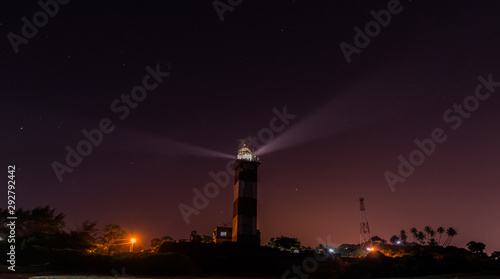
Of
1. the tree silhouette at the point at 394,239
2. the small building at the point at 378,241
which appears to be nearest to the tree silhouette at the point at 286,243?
the small building at the point at 378,241

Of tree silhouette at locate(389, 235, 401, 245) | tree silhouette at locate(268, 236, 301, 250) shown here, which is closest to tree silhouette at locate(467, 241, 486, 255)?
tree silhouette at locate(389, 235, 401, 245)

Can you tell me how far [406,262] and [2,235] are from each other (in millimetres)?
45426

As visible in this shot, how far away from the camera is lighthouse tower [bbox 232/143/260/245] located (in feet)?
150

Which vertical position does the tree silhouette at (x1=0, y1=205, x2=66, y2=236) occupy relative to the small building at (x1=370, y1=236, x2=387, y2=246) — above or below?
below

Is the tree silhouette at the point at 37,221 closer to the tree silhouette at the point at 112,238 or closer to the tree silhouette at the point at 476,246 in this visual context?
the tree silhouette at the point at 112,238

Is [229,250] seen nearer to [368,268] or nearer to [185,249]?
[185,249]

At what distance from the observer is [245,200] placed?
47.5 m

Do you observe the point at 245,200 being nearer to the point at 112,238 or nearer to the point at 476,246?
the point at 112,238

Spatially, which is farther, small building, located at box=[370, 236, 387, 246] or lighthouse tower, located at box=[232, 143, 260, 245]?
small building, located at box=[370, 236, 387, 246]

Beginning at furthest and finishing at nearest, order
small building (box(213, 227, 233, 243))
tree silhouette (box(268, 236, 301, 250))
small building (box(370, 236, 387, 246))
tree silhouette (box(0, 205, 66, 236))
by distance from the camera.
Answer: small building (box(370, 236, 387, 246)) → tree silhouette (box(268, 236, 301, 250)) → small building (box(213, 227, 233, 243)) → tree silhouette (box(0, 205, 66, 236))

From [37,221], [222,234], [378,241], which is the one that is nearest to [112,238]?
[37,221]

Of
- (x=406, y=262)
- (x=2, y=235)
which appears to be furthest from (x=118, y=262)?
(x=406, y=262)

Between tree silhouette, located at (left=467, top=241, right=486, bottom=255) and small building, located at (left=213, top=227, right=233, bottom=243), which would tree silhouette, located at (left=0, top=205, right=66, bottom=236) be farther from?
tree silhouette, located at (left=467, top=241, right=486, bottom=255)

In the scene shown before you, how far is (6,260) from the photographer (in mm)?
29922
